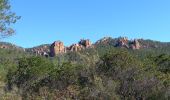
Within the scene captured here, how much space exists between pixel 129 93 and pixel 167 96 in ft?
16.3

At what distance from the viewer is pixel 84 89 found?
3631 cm

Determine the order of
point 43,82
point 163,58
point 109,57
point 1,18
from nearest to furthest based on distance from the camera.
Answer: point 1,18 → point 109,57 → point 43,82 → point 163,58

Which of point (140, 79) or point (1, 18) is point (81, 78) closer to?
point (140, 79)

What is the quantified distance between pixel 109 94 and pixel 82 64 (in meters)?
8.04

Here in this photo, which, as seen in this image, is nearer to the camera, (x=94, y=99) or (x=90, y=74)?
(x=94, y=99)

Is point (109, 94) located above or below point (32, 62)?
below

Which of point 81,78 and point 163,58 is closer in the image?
point 81,78

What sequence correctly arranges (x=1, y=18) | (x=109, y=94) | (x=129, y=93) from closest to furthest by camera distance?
1. (x=1, y=18)
2. (x=109, y=94)
3. (x=129, y=93)

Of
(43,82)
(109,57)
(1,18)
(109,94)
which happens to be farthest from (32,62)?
(1,18)

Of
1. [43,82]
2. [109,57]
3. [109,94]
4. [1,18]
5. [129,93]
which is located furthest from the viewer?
[43,82]

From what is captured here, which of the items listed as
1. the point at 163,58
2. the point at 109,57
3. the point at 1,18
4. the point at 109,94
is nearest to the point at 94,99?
the point at 109,94

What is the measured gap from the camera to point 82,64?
138 ft

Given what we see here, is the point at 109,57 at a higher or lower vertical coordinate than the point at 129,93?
higher

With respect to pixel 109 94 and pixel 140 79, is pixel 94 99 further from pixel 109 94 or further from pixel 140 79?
pixel 140 79
